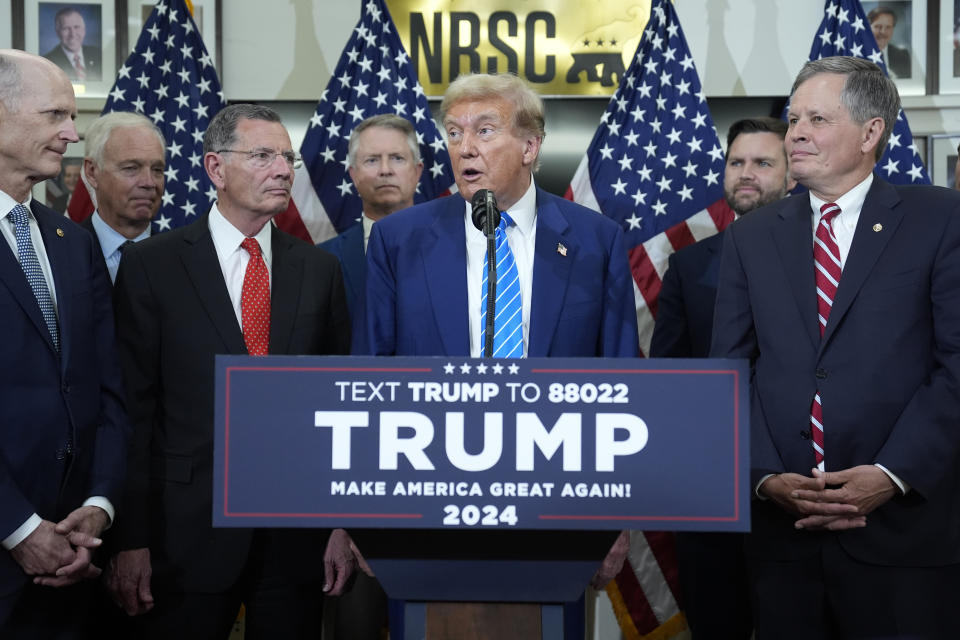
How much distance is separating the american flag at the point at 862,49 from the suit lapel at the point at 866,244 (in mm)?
2010

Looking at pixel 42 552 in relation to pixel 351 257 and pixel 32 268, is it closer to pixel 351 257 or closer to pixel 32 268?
pixel 32 268

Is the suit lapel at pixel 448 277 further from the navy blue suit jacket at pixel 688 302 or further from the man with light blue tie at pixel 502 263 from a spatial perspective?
the navy blue suit jacket at pixel 688 302

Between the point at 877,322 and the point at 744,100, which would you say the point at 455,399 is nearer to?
the point at 877,322

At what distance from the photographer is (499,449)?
1.55 m

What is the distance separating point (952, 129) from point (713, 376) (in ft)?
13.0

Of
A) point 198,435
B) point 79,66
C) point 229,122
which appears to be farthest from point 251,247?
point 79,66

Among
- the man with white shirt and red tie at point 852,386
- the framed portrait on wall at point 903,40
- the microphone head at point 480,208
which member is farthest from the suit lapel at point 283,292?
the framed portrait on wall at point 903,40

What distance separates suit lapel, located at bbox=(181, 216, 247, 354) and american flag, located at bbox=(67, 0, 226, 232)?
1730 millimetres

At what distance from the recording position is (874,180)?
242cm

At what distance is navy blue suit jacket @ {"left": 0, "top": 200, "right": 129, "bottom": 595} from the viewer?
2.20 metres

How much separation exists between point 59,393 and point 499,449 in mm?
1214

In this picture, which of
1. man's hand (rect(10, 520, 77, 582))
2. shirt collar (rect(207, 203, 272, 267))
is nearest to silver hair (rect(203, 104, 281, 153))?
shirt collar (rect(207, 203, 272, 267))

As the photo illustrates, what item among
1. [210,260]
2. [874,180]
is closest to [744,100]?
[874,180]

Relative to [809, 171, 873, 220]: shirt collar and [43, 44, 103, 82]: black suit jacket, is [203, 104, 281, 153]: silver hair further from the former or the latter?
[43, 44, 103, 82]: black suit jacket
